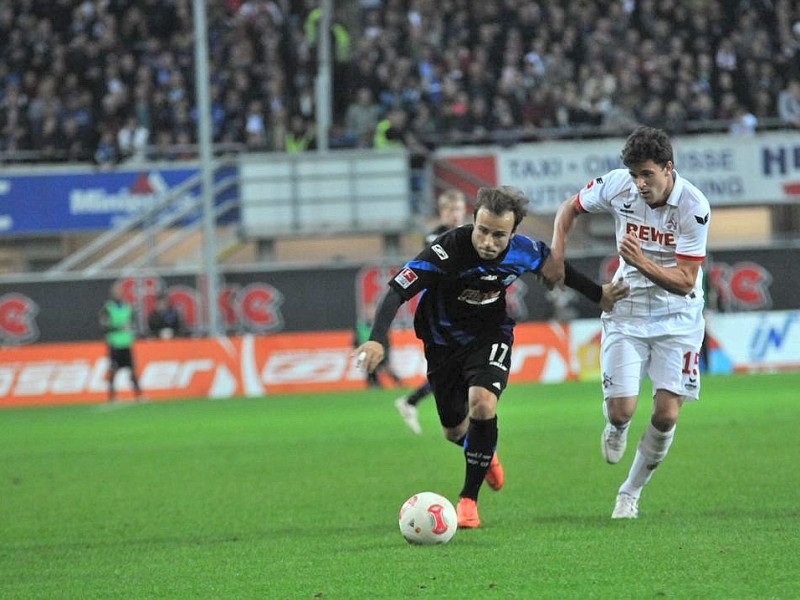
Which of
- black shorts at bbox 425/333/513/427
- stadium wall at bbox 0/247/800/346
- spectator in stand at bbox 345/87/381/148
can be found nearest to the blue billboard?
stadium wall at bbox 0/247/800/346

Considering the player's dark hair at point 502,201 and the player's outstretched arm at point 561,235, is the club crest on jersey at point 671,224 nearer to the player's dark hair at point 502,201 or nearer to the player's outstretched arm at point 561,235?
the player's outstretched arm at point 561,235

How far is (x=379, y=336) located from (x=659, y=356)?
74.0 inches

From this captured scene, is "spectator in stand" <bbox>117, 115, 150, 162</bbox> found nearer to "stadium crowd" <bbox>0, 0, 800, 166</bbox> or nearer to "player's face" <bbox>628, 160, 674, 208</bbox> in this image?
"stadium crowd" <bbox>0, 0, 800, 166</bbox>

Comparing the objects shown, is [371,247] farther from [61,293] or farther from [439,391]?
[439,391]

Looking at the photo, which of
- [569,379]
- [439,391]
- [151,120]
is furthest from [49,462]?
[151,120]

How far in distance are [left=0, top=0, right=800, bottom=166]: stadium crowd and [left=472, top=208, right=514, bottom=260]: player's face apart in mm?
21026

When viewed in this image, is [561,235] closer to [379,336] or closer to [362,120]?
[379,336]

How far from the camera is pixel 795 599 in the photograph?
5598mm

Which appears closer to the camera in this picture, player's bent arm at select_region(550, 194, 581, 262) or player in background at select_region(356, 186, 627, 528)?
player in background at select_region(356, 186, 627, 528)

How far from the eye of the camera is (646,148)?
7.89 m

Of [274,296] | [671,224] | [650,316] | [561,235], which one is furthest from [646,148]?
[274,296]

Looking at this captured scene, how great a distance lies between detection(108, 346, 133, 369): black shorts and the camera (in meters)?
24.2

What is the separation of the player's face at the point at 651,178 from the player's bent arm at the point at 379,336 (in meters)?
1.48

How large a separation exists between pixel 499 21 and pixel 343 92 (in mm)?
3824
